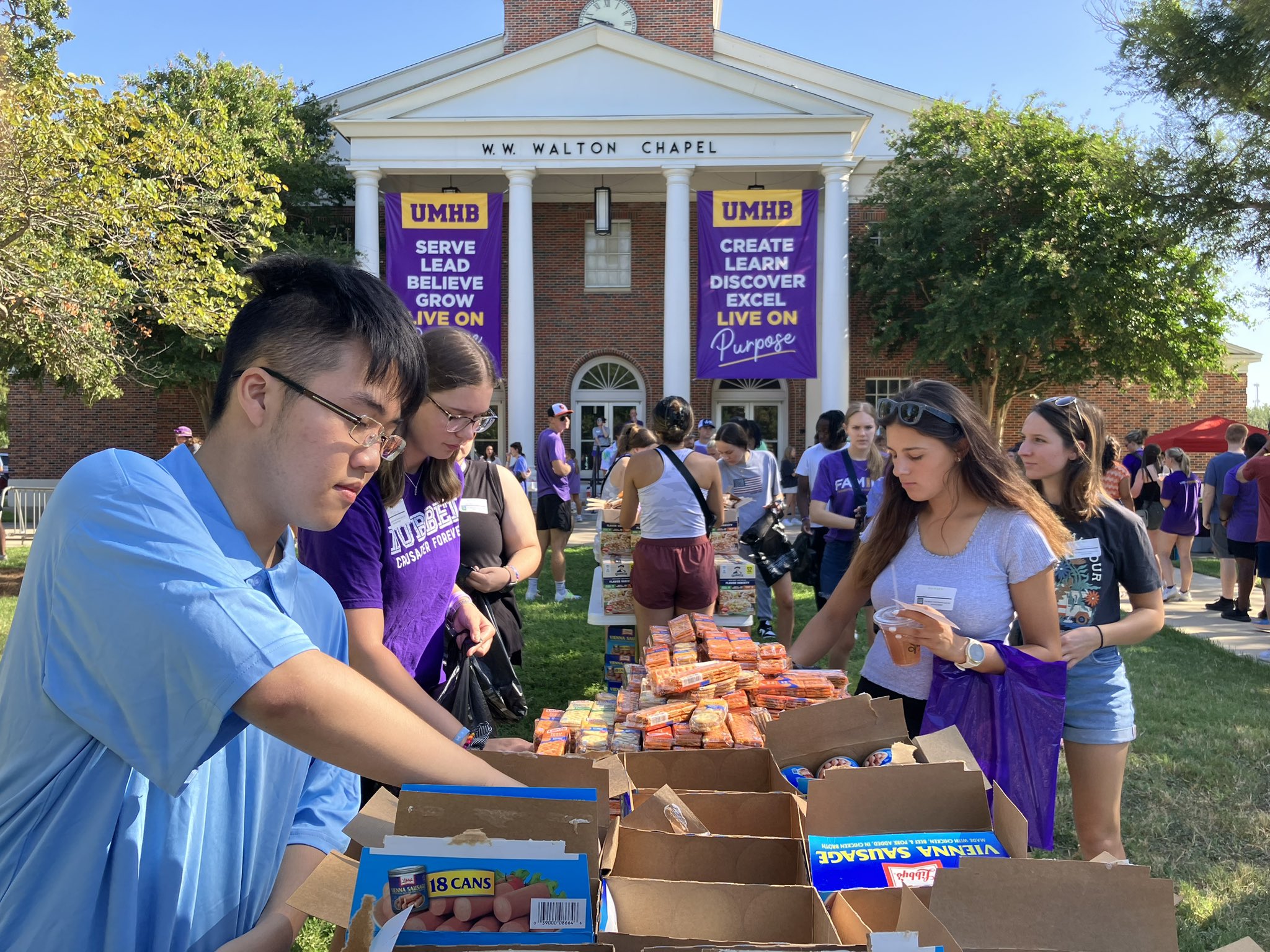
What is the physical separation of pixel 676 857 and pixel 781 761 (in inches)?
26.0

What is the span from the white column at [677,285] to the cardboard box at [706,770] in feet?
61.2

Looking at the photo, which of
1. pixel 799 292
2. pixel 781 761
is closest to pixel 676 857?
pixel 781 761

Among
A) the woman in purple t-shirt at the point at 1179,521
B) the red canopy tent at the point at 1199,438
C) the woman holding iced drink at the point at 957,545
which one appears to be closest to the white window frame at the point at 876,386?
the red canopy tent at the point at 1199,438

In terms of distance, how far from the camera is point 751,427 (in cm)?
913

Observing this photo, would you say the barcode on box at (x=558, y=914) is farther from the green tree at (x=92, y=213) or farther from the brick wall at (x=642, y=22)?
the brick wall at (x=642, y=22)

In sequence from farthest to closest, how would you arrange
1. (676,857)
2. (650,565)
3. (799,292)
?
(799,292)
(650,565)
(676,857)

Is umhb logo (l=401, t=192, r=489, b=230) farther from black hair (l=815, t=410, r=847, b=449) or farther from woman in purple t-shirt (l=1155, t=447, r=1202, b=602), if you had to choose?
woman in purple t-shirt (l=1155, t=447, r=1202, b=602)

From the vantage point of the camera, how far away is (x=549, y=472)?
1047cm

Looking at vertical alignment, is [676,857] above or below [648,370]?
below

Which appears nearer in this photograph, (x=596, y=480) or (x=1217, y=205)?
(x=1217, y=205)

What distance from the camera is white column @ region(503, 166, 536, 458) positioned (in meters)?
20.7

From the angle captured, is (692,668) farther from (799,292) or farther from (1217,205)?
(799,292)

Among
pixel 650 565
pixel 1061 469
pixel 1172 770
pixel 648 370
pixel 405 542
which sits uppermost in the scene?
pixel 648 370

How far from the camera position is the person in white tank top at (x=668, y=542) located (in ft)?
19.6
